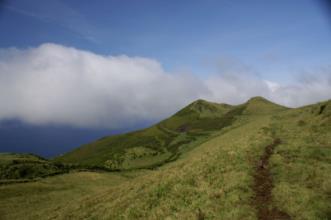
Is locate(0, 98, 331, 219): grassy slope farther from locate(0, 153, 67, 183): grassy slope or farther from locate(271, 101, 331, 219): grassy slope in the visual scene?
locate(0, 153, 67, 183): grassy slope

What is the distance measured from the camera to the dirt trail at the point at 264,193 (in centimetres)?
2186

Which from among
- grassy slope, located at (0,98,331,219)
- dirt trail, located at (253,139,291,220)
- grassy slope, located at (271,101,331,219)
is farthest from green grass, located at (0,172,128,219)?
grassy slope, located at (271,101,331,219)

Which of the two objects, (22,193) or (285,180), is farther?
(22,193)

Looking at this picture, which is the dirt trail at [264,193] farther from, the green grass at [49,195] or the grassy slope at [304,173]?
the green grass at [49,195]

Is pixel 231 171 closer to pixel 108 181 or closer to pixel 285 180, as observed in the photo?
pixel 285 180

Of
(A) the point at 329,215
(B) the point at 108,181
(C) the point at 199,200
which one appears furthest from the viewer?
(B) the point at 108,181

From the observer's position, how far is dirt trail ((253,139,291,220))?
21859mm

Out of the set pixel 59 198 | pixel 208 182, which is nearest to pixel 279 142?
pixel 208 182

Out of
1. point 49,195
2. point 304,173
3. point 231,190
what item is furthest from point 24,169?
point 304,173

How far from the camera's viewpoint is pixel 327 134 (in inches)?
1864

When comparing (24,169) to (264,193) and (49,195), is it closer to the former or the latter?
(49,195)

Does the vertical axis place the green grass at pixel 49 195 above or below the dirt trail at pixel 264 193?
below

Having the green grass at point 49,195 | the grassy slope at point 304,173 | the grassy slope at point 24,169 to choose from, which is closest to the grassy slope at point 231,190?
the grassy slope at point 304,173

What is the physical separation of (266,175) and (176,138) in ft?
515
